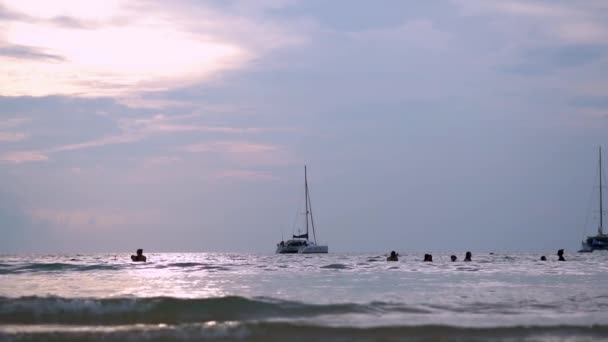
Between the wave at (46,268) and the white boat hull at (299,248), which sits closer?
the wave at (46,268)

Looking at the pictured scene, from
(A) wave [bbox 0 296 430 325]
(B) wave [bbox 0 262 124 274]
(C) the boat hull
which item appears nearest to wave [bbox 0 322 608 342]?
(A) wave [bbox 0 296 430 325]

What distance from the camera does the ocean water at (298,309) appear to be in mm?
16844

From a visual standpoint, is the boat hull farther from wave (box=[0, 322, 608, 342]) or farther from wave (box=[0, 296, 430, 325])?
wave (box=[0, 322, 608, 342])

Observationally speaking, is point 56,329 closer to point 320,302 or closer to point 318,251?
point 320,302

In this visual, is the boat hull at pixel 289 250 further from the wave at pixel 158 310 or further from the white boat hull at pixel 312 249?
the wave at pixel 158 310

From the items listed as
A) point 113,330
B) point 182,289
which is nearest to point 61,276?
point 182,289

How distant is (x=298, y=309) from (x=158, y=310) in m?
3.85

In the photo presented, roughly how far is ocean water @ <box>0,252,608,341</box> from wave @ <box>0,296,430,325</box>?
0.03 meters

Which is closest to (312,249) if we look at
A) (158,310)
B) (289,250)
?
(289,250)

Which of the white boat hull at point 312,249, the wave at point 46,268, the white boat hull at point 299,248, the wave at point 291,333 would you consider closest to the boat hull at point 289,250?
the white boat hull at point 299,248

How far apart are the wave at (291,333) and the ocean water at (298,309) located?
0.08 ft

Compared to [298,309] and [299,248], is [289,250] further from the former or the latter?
[298,309]

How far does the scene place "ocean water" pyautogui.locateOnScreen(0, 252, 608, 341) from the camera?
16.8m

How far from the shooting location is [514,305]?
21.9m
